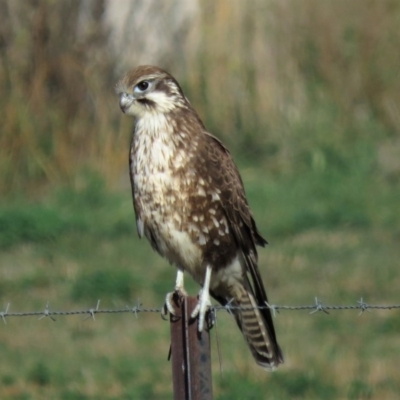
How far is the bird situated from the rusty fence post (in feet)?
3.79

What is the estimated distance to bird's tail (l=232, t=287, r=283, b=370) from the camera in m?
5.12

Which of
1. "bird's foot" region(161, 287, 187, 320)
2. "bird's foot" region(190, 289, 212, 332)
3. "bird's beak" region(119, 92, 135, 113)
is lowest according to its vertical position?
"bird's foot" region(190, 289, 212, 332)

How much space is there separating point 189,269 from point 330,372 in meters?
1.31

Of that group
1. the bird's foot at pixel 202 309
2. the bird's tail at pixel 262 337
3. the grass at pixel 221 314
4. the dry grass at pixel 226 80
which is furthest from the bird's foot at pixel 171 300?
the dry grass at pixel 226 80

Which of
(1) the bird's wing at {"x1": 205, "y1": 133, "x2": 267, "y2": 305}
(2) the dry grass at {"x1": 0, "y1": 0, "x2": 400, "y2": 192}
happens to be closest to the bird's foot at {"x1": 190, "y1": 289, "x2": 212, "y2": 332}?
(1) the bird's wing at {"x1": 205, "y1": 133, "x2": 267, "y2": 305}

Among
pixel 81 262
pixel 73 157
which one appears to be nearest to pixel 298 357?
pixel 81 262

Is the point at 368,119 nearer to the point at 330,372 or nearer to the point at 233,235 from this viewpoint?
the point at 330,372

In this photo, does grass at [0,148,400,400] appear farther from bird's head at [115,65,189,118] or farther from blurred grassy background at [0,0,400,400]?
bird's head at [115,65,189,118]

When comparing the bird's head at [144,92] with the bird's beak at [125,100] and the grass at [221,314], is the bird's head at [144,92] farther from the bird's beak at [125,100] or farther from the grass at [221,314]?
the grass at [221,314]

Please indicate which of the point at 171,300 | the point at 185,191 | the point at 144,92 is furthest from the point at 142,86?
the point at 171,300

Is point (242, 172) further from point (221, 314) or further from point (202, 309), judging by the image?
point (202, 309)

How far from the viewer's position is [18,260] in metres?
8.67

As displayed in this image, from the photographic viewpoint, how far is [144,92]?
5.19m

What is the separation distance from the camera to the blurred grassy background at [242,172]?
22.1 ft
